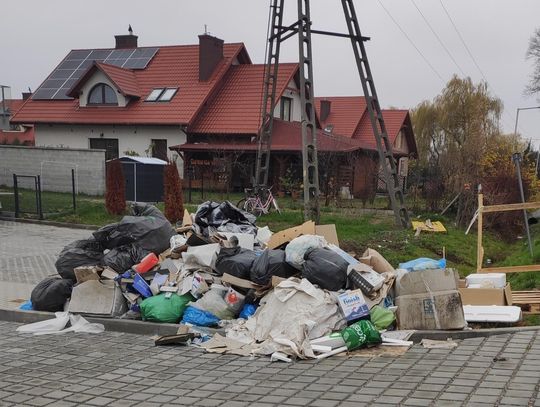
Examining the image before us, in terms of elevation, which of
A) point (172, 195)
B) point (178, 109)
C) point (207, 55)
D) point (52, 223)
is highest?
point (207, 55)

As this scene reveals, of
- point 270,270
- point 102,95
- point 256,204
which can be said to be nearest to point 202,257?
point 270,270

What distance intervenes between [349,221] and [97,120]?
19.8m

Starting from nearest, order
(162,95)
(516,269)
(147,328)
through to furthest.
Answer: (147,328) → (516,269) → (162,95)

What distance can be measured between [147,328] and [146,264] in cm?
102

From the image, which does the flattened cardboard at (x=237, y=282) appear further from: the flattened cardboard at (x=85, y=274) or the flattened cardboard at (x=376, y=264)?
the flattened cardboard at (x=85, y=274)

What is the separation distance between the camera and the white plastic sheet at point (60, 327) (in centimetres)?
664

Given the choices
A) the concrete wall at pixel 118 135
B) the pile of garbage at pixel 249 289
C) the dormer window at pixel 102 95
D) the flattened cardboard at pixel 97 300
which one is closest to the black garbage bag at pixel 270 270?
the pile of garbage at pixel 249 289

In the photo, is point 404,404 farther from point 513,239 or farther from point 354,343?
point 513,239

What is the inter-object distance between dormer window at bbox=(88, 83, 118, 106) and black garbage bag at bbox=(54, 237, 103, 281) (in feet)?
83.8

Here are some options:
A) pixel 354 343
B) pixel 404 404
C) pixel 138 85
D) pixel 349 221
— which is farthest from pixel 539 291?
pixel 138 85

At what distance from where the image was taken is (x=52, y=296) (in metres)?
7.23

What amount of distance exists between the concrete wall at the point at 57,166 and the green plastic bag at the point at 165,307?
59.9ft

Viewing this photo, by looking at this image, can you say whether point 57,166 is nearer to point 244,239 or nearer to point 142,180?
point 142,180

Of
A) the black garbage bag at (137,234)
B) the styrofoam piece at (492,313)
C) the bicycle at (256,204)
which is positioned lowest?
the styrofoam piece at (492,313)
